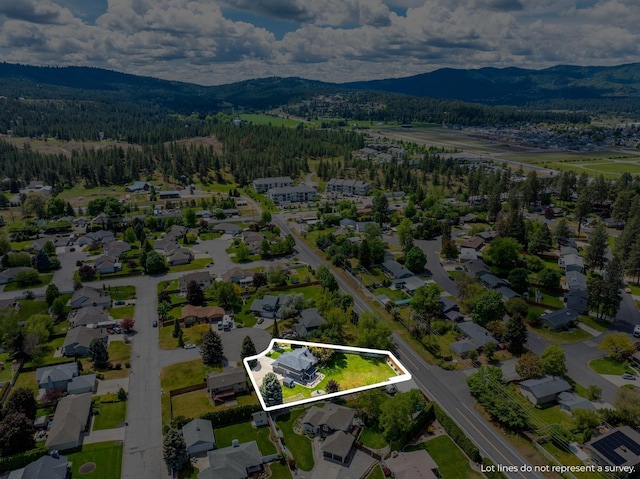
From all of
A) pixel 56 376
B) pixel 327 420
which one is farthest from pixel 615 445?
pixel 56 376

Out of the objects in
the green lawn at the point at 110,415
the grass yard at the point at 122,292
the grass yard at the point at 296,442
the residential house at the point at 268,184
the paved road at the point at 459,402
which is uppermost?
the residential house at the point at 268,184

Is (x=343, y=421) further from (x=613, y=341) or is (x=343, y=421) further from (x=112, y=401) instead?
(x=613, y=341)

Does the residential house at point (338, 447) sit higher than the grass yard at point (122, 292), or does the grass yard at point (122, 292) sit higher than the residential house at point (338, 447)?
the residential house at point (338, 447)

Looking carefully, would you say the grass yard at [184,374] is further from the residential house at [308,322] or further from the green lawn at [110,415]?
the residential house at [308,322]

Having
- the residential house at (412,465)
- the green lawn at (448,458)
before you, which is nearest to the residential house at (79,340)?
the residential house at (412,465)

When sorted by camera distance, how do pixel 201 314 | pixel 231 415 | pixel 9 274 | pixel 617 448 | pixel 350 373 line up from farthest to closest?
1. pixel 9 274
2. pixel 201 314
3. pixel 231 415
4. pixel 617 448
5. pixel 350 373

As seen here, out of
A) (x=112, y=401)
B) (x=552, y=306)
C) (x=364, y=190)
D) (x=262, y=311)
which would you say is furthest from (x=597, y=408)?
(x=364, y=190)

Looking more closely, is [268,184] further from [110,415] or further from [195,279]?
[110,415]

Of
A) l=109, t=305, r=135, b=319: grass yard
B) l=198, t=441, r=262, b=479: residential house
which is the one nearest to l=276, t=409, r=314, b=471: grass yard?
Result: l=198, t=441, r=262, b=479: residential house
